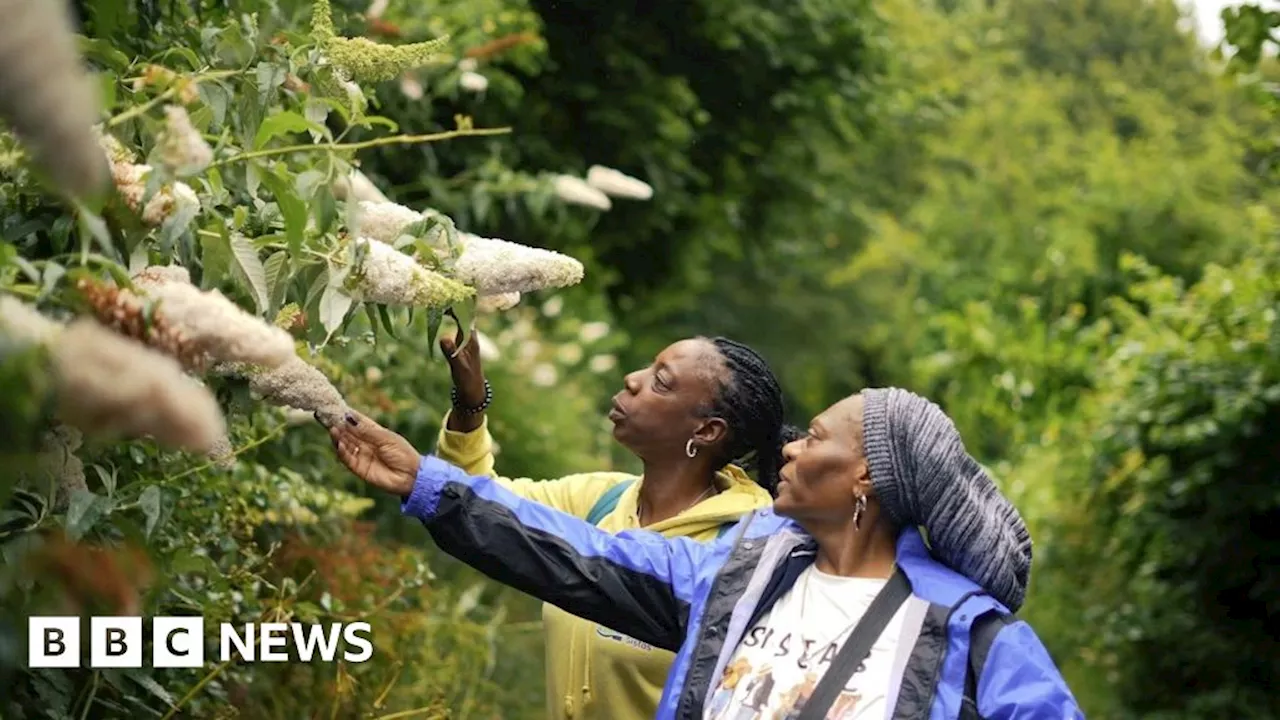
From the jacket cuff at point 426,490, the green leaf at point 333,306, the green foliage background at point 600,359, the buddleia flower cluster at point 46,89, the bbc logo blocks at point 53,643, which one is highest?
the buddleia flower cluster at point 46,89

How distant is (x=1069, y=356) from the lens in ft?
41.4

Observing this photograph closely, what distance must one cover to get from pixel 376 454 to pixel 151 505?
17.1 inches

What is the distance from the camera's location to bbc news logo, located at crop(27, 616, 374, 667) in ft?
12.0

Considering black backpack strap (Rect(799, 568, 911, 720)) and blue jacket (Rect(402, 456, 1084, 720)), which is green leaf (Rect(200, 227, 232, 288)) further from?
black backpack strap (Rect(799, 568, 911, 720))

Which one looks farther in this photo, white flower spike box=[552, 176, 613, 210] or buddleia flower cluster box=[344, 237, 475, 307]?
white flower spike box=[552, 176, 613, 210]

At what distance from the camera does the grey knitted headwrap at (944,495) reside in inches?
140

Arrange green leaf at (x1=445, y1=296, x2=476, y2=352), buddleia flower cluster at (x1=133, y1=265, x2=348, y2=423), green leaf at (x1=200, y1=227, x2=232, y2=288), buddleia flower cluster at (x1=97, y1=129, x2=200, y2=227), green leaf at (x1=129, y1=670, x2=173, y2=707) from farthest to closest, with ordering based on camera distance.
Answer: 1. green leaf at (x1=129, y1=670, x2=173, y2=707)
2. green leaf at (x1=445, y1=296, x2=476, y2=352)
3. green leaf at (x1=200, y1=227, x2=232, y2=288)
4. buddleia flower cluster at (x1=97, y1=129, x2=200, y2=227)
5. buddleia flower cluster at (x1=133, y1=265, x2=348, y2=423)

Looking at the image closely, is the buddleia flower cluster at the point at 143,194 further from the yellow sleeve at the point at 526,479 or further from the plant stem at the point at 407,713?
the plant stem at the point at 407,713

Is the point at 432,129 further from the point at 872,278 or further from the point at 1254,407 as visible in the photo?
the point at 872,278

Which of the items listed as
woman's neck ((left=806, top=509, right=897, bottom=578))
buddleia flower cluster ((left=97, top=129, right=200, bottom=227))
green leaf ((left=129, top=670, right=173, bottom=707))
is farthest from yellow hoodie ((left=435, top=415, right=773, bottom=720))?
buddleia flower cluster ((left=97, top=129, right=200, bottom=227))

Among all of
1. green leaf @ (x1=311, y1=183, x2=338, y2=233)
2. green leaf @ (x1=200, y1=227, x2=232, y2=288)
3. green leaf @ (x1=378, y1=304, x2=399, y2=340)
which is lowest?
green leaf @ (x1=378, y1=304, x2=399, y2=340)

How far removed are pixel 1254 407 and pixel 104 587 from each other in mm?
6916

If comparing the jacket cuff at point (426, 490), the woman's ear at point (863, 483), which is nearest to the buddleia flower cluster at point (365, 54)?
the jacket cuff at point (426, 490)

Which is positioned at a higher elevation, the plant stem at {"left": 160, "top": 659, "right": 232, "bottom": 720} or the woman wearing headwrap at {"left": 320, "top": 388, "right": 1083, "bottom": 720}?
the woman wearing headwrap at {"left": 320, "top": 388, "right": 1083, "bottom": 720}
